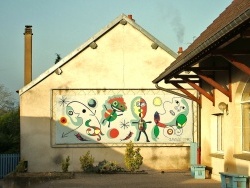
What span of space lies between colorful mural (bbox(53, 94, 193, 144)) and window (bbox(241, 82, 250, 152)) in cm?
977

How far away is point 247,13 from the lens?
819 cm

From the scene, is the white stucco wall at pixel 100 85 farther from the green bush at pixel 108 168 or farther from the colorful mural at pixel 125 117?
the green bush at pixel 108 168

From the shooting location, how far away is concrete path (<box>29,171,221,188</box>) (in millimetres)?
15961

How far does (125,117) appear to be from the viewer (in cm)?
2388

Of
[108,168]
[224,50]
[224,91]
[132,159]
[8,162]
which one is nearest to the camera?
[224,50]

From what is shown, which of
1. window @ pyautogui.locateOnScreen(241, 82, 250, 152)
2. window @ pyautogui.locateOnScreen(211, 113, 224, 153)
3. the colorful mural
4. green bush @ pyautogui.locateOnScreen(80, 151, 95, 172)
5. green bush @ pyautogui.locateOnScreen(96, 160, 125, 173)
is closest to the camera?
window @ pyautogui.locateOnScreen(241, 82, 250, 152)

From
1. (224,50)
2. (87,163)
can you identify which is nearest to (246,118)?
(224,50)

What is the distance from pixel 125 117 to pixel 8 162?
6397 millimetres

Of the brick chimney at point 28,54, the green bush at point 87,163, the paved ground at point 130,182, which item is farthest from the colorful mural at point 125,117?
the paved ground at point 130,182

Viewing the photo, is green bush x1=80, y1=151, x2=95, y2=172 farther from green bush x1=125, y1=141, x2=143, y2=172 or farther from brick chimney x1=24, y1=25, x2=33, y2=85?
brick chimney x1=24, y1=25, x2=33, y2=85

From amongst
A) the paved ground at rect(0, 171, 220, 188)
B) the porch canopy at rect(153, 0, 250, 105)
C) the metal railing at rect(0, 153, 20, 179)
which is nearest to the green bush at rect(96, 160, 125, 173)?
the paved ground at rect(0, 171, 220, 188)

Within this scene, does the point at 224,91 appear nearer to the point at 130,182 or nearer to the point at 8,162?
the point at 130,182

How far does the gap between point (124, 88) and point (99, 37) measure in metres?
2.47

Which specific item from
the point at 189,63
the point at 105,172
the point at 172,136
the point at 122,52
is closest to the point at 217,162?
the point at 189,63
